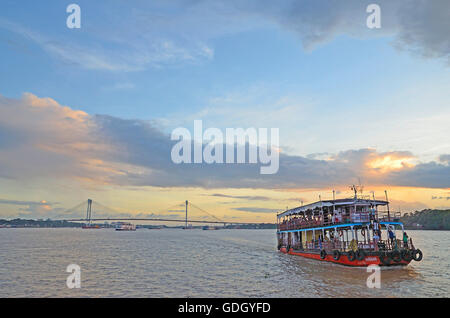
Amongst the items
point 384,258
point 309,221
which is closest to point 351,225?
point 384,258

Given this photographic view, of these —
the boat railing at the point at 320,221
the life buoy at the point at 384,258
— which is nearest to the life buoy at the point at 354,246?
the life buoy at the point at 384,258

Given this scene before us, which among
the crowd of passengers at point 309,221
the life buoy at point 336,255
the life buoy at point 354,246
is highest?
the crowd of passengers at point 309,221

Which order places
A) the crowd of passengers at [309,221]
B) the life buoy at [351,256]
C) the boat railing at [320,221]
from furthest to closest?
the crowd of passengers at [309,221] < the boat railing at [320,221] < the life buoy at [351,256]

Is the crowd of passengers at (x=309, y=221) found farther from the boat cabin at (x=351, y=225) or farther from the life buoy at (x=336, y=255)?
the life buoy at (x=336, y=255)

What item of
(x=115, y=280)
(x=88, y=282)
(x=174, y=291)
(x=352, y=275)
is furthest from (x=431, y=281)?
(x=88, y=282)

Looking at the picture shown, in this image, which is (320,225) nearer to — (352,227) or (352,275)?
(352,227)

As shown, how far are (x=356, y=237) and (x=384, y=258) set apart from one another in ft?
8.84

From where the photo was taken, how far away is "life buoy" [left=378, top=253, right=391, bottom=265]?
2725 cm

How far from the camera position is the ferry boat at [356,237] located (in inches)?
1083

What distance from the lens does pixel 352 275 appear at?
2492 cm

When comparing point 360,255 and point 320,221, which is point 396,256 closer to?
point 360,255

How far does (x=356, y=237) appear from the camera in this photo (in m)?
28.8

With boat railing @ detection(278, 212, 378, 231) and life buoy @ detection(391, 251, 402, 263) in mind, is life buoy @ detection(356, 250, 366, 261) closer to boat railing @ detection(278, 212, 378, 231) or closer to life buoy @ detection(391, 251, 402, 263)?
life buoy @ detection(391, 251, 402, 263)

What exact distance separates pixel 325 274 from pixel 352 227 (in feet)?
21.2
